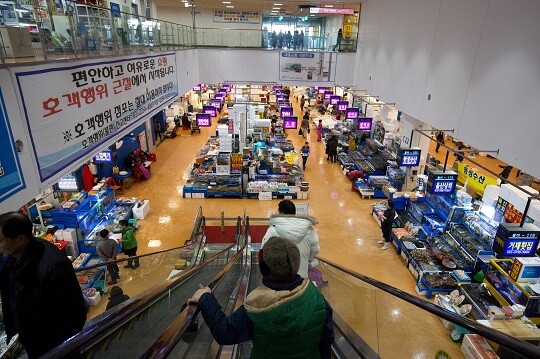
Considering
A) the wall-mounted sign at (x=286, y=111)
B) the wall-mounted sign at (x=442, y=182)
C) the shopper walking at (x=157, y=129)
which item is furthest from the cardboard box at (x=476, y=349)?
the shopper walking at (x=157, y=129)

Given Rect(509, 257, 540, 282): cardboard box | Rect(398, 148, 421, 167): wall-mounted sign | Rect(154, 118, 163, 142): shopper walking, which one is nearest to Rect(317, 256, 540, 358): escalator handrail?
Rect(509, 257, 540, 282): cardboard box

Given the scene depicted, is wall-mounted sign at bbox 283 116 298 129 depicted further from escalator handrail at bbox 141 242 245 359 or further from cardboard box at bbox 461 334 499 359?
escalator handrail at bbox 141 242 245 359

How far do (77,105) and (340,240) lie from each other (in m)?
8.30

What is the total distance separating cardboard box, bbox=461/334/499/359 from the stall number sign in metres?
5.96

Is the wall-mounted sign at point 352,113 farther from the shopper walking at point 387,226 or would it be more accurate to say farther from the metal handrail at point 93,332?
the metal handrail at point 93,332

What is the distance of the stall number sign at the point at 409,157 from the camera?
1141 centimetres

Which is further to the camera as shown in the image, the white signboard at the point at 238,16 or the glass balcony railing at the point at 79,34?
the white signboard at the point at 238,16

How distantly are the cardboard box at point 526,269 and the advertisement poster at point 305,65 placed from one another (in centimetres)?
1349

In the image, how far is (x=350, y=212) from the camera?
13.0m

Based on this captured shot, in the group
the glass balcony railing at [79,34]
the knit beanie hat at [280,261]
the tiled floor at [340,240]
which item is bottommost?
the tiled floor at [340,240]

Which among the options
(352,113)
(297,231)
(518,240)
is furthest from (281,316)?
(352,113)

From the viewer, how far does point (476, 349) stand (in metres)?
6.47

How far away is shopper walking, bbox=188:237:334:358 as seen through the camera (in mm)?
1679

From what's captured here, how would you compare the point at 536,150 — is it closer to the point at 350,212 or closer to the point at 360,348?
the point at 360,348
